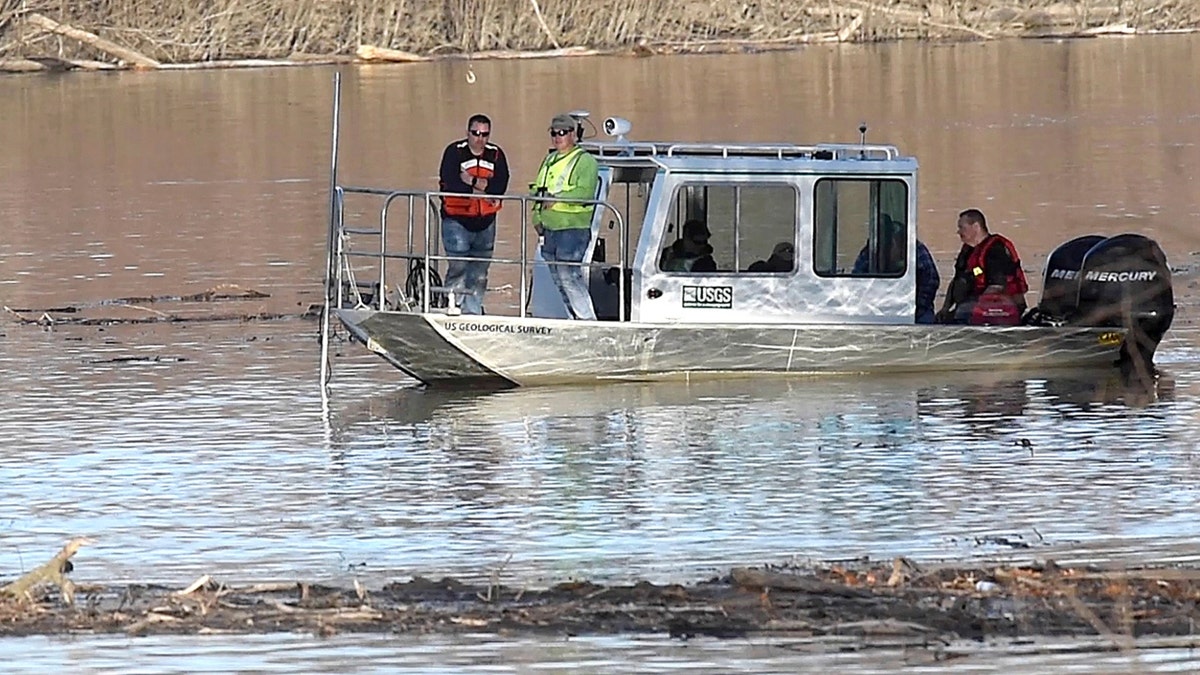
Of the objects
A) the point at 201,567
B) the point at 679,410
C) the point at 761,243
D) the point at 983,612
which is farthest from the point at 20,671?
the point at 761,243

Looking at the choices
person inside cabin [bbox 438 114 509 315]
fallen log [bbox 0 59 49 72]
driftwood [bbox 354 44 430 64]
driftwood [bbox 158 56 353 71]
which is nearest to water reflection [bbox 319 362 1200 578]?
person inside cabin [bbox 438 114 509 315]

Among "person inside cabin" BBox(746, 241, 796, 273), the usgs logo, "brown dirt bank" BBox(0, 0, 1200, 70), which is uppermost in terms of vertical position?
"brown dirt bank" BBox(0, 0, 1200, 70)

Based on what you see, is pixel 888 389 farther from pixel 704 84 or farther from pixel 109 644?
pixel 704 84

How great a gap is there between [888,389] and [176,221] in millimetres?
12217

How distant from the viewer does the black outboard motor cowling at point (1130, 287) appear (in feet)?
53.4

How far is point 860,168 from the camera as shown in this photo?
15898mm

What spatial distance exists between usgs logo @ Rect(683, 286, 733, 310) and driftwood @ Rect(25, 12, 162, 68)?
A: 39475 millimetres

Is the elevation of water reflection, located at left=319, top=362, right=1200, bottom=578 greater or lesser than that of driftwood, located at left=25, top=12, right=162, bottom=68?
lesser

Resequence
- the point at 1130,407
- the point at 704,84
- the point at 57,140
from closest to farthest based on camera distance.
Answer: the point at 1130,407, the point at 57,140, the point at 704,84

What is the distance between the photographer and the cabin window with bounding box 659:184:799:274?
1588cm

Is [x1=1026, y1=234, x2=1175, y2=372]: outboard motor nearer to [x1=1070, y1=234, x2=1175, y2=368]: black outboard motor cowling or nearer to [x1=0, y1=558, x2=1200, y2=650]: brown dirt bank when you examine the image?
[x1=1070, y1=234, x2=1175, y2=368]: black outboard motor cowling

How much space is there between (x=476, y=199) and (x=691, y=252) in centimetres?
159

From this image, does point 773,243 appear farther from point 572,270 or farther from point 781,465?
point 781,465

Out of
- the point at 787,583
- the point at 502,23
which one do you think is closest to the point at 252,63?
the point at 502,23
